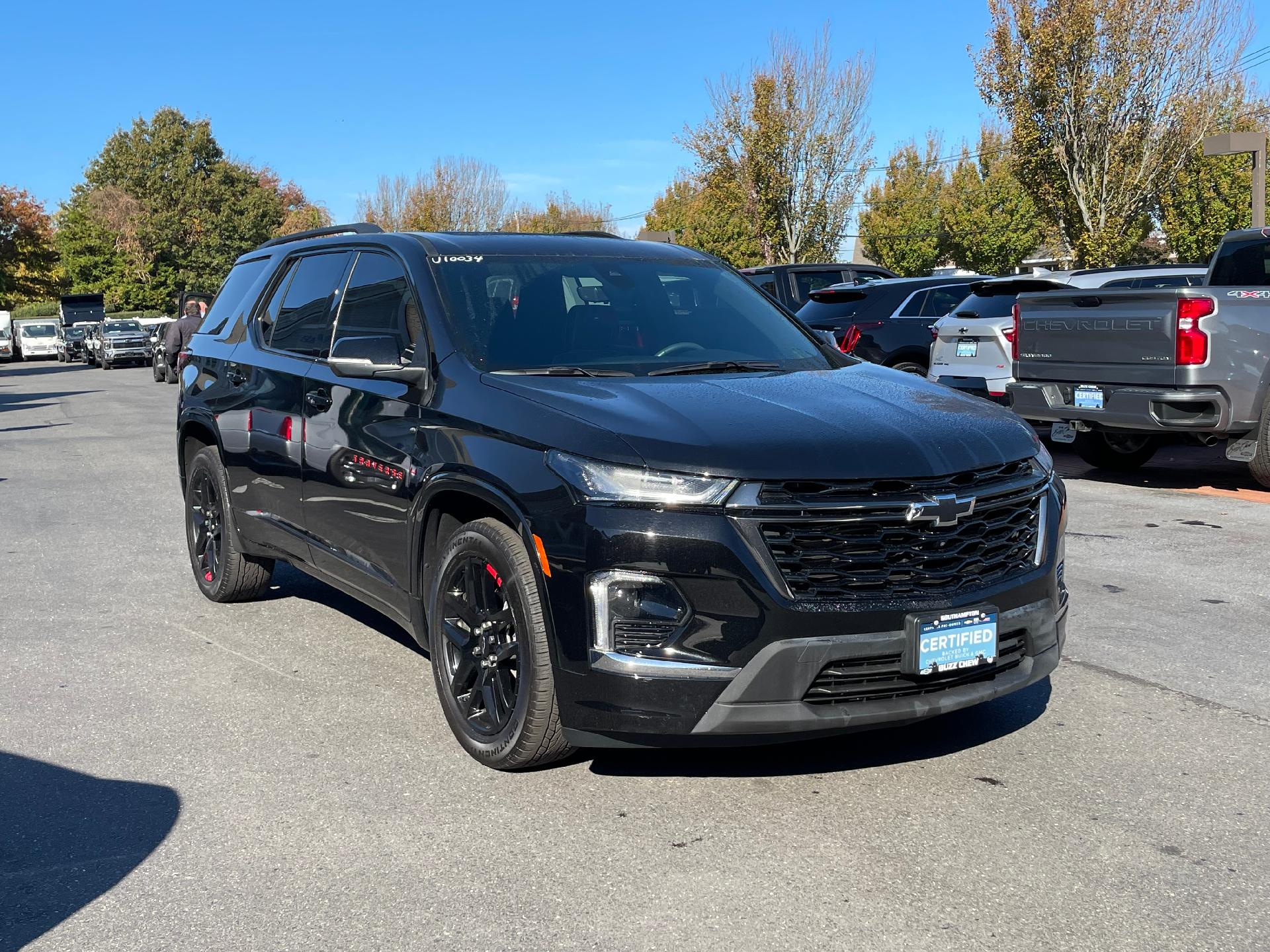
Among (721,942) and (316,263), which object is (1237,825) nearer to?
(721,942)

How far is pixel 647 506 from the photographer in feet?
12.1

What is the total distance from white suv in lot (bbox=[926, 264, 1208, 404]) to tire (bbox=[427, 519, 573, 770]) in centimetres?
885

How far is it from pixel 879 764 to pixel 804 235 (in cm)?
3322

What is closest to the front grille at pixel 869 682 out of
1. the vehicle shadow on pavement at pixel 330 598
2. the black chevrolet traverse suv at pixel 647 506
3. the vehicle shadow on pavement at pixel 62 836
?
the black chevrolet traverse suv at pixel 647 506

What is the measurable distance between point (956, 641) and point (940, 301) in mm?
11539

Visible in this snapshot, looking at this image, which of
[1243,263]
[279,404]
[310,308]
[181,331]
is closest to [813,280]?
[1243,263]

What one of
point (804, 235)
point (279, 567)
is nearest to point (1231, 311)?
point (279, 567)

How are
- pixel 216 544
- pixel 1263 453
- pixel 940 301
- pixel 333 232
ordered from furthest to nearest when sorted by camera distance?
pixel 940 301 < pixel 1263 453 < pixel 216 544 < pixel 333 232

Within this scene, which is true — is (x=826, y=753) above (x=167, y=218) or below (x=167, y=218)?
below

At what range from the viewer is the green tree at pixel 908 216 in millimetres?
60875

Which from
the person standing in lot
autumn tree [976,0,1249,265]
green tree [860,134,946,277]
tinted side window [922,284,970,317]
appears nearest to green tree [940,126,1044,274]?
green tree [860,134,946,277]

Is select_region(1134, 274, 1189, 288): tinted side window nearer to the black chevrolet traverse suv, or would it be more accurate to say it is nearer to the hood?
the black chevrolet traverse suv

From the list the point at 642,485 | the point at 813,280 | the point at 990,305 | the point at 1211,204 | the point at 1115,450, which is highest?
the point at 1211,204

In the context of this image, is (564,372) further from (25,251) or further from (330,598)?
(25,251)
